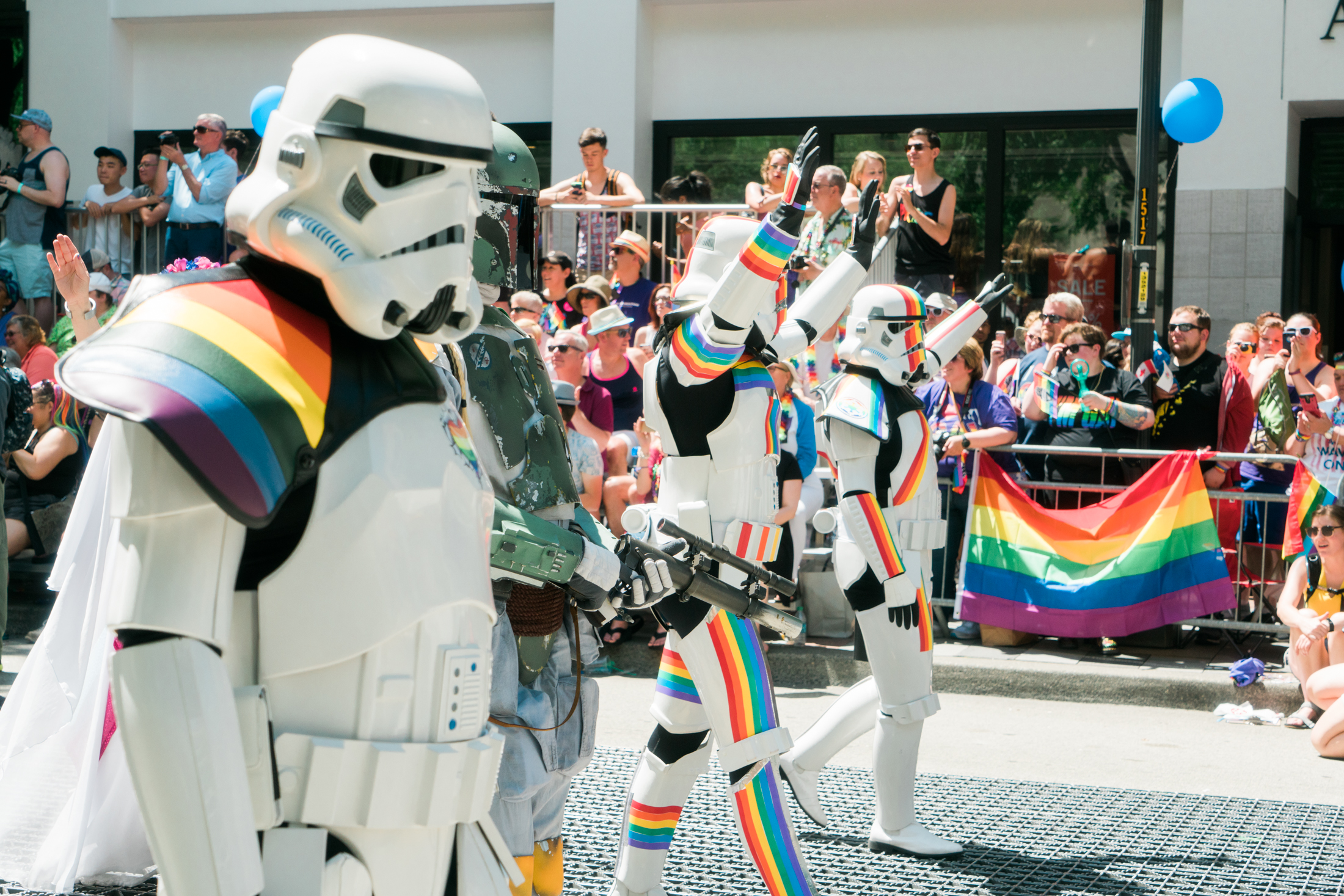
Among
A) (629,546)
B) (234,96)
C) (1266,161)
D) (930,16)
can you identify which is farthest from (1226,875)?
(234,96)

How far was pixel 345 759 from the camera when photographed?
175 centimetres

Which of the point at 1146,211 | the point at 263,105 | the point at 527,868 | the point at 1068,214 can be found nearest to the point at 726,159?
the point at 1068,214

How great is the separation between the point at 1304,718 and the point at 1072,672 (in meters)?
1.14

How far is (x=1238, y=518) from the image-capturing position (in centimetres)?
773

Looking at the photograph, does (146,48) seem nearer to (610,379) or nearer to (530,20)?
(530,20)

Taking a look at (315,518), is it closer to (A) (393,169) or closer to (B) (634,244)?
(A) (393,169)

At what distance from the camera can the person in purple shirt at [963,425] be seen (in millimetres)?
7957

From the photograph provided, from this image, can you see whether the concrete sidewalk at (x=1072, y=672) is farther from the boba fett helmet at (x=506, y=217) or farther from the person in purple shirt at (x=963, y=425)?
the boba fett helmet at (x=506, y=217)

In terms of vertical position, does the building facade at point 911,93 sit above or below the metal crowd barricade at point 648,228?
above

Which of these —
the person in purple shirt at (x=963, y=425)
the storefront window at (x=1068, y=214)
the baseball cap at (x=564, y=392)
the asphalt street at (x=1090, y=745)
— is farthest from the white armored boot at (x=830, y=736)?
the storefront window at (x=1068, y=214)

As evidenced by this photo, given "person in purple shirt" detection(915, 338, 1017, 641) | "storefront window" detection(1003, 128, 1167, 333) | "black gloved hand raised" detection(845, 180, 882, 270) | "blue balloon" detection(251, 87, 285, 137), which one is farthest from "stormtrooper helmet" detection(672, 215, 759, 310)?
"storefront window" detection(1003, 128, 1167, 333)

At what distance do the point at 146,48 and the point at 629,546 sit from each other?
12511 millimetres

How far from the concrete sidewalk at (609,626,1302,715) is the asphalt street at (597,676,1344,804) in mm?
76

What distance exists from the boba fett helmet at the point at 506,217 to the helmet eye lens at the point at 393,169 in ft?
3.51
